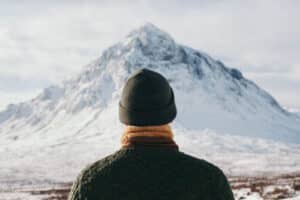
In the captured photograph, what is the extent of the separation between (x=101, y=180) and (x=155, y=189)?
27 centimetres

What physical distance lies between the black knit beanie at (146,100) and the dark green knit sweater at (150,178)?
0.15m

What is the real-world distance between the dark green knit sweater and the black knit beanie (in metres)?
0.15

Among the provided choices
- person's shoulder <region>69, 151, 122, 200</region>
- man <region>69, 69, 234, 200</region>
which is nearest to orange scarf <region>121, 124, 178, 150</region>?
man <region>69, 69, 234, 200</region>

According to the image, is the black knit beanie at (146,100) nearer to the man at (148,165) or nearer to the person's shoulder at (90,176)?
the man at (148,165)

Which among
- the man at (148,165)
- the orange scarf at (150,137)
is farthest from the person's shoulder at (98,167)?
the orange scarf at (150,137)

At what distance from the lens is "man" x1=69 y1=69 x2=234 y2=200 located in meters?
3.25

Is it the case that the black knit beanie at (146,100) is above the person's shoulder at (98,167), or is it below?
above

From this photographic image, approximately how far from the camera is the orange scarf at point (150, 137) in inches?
133

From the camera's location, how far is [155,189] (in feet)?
10.6

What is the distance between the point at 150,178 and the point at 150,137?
22 centimetres

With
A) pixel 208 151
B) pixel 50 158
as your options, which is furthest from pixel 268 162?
pixel 50 158

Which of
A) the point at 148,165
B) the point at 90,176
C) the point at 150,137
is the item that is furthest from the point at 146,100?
the point at 90,176

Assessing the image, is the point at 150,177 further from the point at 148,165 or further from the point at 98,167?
the point at 98,167

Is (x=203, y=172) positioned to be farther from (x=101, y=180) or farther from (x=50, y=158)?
(x=50, y=158)
